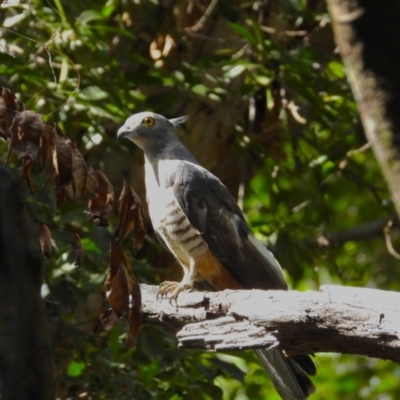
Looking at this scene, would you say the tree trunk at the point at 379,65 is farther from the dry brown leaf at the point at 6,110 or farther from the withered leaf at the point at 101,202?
Result: the withered leaf at the point at 101,202

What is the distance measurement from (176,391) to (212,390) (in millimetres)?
198

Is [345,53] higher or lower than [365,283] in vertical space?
higher

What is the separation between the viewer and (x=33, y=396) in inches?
51.6

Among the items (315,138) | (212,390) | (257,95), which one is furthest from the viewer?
Answer: (257,95)

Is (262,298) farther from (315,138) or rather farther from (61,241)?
(315,138)

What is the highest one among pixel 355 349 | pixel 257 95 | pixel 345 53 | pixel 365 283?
pixel 345 53

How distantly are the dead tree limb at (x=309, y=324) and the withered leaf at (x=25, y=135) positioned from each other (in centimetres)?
84

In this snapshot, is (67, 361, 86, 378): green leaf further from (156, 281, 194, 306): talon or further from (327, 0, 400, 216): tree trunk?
(327, 0, 400, 216): tree trunk

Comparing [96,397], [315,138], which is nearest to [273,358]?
[96,397]

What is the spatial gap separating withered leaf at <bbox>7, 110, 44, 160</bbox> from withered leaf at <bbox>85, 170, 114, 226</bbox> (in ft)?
1.03

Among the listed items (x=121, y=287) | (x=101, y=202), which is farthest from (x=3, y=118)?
(x=121, y=287)

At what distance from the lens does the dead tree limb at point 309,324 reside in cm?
270

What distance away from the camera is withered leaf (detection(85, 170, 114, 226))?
307 cm

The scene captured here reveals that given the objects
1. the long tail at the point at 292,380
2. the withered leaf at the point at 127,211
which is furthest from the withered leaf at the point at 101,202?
the long tail at the point at 292,380
